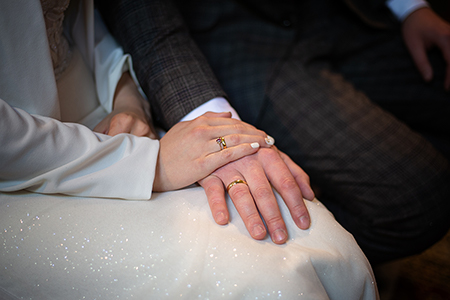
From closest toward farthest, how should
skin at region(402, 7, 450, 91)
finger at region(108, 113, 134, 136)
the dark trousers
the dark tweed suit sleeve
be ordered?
finger at region(108, 113, 134, 136), the dark tweed suit sleeve, the dark trousers, skin at region(402, 7, 450, 91)

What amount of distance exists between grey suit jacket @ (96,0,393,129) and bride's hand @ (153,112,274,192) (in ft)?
0.52

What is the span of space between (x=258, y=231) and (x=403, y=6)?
115 centimetres

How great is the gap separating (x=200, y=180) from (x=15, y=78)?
38 cm

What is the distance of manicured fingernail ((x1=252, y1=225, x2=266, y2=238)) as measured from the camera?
500 millimetres

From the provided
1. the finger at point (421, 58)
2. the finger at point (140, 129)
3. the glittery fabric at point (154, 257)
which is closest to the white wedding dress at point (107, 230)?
the glittery fabric at point (154, 257)

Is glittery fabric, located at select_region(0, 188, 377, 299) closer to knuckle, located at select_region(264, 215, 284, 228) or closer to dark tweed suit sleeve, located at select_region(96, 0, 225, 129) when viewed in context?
knuckle, located at select_region(264, 215, 284, 228)

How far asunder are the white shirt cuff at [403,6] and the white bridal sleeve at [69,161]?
1145 millimetres

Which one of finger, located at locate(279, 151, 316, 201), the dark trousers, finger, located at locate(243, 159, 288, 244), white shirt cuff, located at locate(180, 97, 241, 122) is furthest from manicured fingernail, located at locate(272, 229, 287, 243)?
the dark trousers

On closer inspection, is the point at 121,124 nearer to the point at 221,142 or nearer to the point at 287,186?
the point at 221,142

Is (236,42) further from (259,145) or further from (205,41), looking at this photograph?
(259,145)

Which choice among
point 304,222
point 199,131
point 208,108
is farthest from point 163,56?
point 304,222

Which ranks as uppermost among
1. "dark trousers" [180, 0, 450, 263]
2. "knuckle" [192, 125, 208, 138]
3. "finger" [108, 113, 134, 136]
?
"knuckle" [192, 125, 208, 138]

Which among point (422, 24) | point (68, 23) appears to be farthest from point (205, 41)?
point (422, 24)

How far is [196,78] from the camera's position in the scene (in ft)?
2.52
